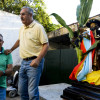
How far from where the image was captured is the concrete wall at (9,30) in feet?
22.4

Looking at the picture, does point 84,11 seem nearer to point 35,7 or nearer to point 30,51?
point 30,51

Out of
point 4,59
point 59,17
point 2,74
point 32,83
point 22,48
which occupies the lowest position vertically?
point 32,83

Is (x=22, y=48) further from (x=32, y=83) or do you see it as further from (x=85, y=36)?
(x=85, y=36)

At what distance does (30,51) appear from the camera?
206cm

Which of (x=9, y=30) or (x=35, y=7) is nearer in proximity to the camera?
(x=9, y=30)

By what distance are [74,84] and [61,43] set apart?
21.8ft

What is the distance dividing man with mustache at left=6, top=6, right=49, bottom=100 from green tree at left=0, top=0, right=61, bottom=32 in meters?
9.70

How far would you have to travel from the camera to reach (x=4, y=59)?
1.94 metres

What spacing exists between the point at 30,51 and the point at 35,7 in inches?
453

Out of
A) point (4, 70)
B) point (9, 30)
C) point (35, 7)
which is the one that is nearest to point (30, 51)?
point (4, 70)

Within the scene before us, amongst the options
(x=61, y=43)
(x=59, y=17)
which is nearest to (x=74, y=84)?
(x=59, y=17)

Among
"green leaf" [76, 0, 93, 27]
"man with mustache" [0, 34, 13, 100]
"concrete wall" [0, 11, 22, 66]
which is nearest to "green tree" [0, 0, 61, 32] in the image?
"concrete wall" [0, 11, 22, 66]

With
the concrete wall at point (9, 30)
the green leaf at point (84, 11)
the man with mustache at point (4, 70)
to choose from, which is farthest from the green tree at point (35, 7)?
the man with mustache at point (4, 70)

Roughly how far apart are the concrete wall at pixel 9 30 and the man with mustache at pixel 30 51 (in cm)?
490
